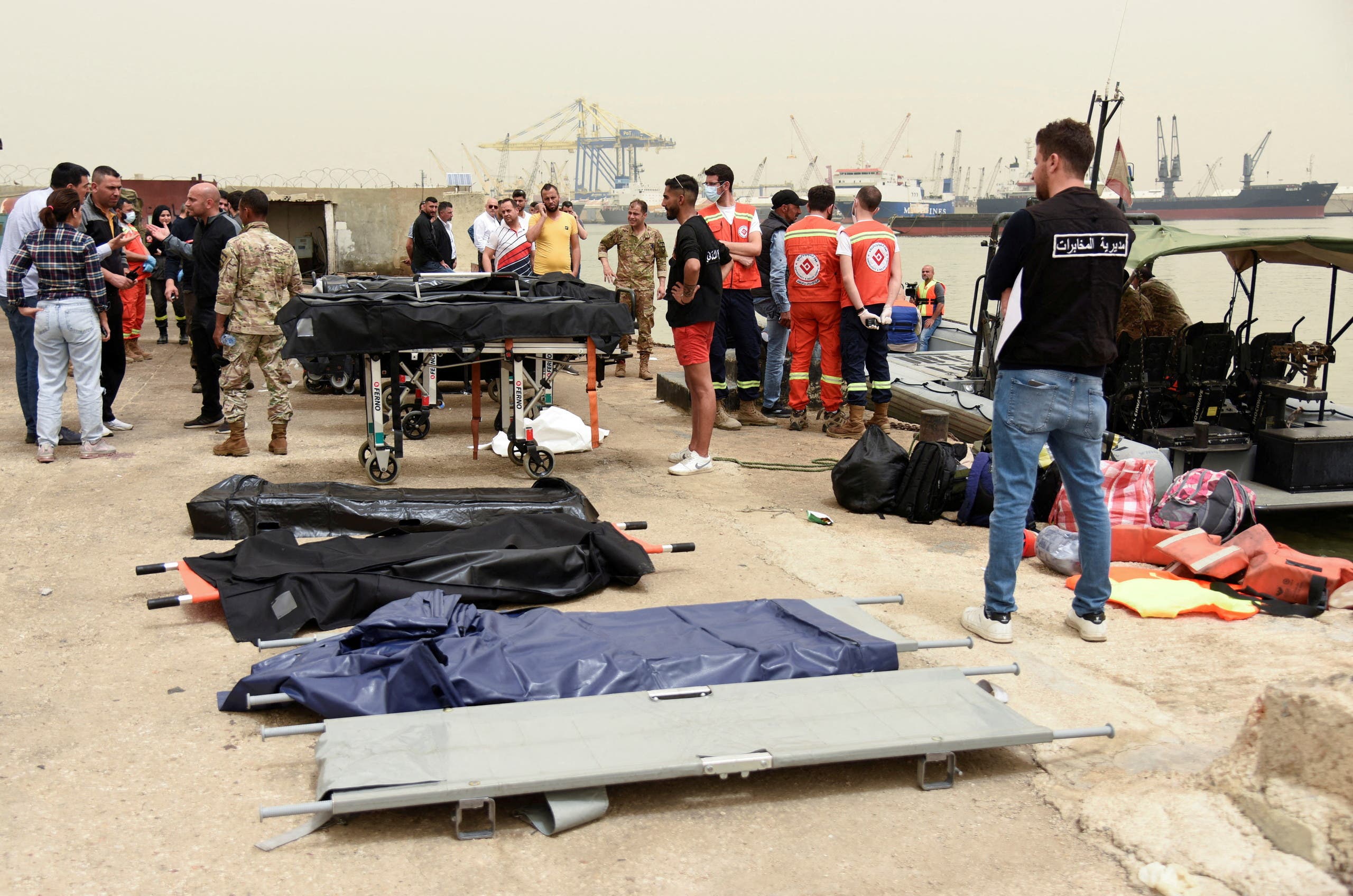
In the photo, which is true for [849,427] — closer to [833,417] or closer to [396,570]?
[833,417]

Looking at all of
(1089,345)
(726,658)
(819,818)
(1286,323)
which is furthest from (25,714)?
(1286,323)

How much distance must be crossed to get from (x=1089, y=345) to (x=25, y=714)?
371 centimetres

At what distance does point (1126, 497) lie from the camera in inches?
227

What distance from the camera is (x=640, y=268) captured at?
10.8 m

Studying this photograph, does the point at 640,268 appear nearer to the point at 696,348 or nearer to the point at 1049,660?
the point at 696,348

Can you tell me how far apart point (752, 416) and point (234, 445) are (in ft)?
13.1

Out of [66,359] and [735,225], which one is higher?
[735,225]

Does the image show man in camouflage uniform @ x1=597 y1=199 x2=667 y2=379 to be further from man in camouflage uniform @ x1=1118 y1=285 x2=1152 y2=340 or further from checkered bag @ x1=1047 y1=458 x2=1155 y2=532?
checkered bag @ x1=1047 y1=458 x2=1155 y2=532

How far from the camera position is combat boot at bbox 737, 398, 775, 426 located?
29.2 ft

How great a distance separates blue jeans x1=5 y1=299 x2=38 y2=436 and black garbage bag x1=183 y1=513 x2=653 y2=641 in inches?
135

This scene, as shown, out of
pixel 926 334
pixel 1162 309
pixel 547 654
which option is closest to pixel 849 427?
pixel 1162 309

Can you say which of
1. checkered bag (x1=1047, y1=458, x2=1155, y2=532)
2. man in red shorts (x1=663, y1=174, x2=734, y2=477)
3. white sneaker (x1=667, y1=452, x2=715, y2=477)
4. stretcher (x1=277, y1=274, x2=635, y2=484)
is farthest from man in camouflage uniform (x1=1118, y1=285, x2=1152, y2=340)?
stretcher (x1=277, y1=274, x2=635, y2=484)

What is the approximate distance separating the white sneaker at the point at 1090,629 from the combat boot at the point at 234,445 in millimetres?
5211

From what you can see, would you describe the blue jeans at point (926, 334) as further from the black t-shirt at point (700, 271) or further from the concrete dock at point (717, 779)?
the concrete dock at point (717, 779)
